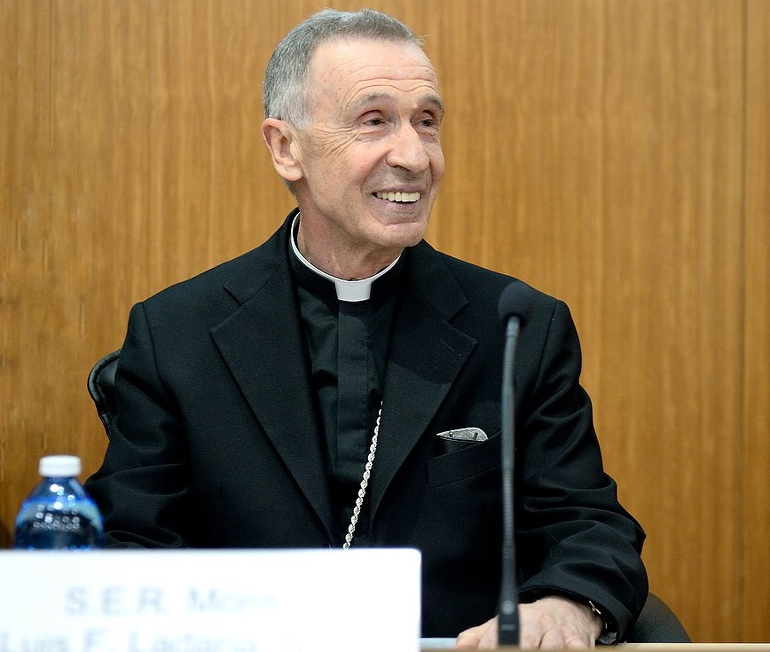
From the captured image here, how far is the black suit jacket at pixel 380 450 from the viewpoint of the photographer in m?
1.98

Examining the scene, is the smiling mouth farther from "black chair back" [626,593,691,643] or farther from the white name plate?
the white name plate

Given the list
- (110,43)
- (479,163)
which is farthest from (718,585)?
(110,43)

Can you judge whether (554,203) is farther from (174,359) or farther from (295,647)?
(295,647)

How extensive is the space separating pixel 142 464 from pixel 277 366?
30cm

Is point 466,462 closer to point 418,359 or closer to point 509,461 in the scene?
point 418,359

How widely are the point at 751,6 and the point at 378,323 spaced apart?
1483 millimetres

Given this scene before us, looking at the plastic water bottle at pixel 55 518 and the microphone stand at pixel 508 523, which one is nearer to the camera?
the microphone stand at pixel 508 523

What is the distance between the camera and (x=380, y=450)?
6.63 ft

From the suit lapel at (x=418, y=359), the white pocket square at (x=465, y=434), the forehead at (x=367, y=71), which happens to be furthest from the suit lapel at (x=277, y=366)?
the forehead at (x=367, y=71)

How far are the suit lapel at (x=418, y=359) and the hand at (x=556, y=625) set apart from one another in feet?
1.32

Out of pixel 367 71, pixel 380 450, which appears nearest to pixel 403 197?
pixel 367 71

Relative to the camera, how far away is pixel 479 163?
9.61 feet

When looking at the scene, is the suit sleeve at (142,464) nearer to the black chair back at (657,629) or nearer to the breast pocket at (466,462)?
the breast pocket at (466,462)

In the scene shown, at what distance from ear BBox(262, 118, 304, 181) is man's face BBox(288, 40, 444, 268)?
66 mm
